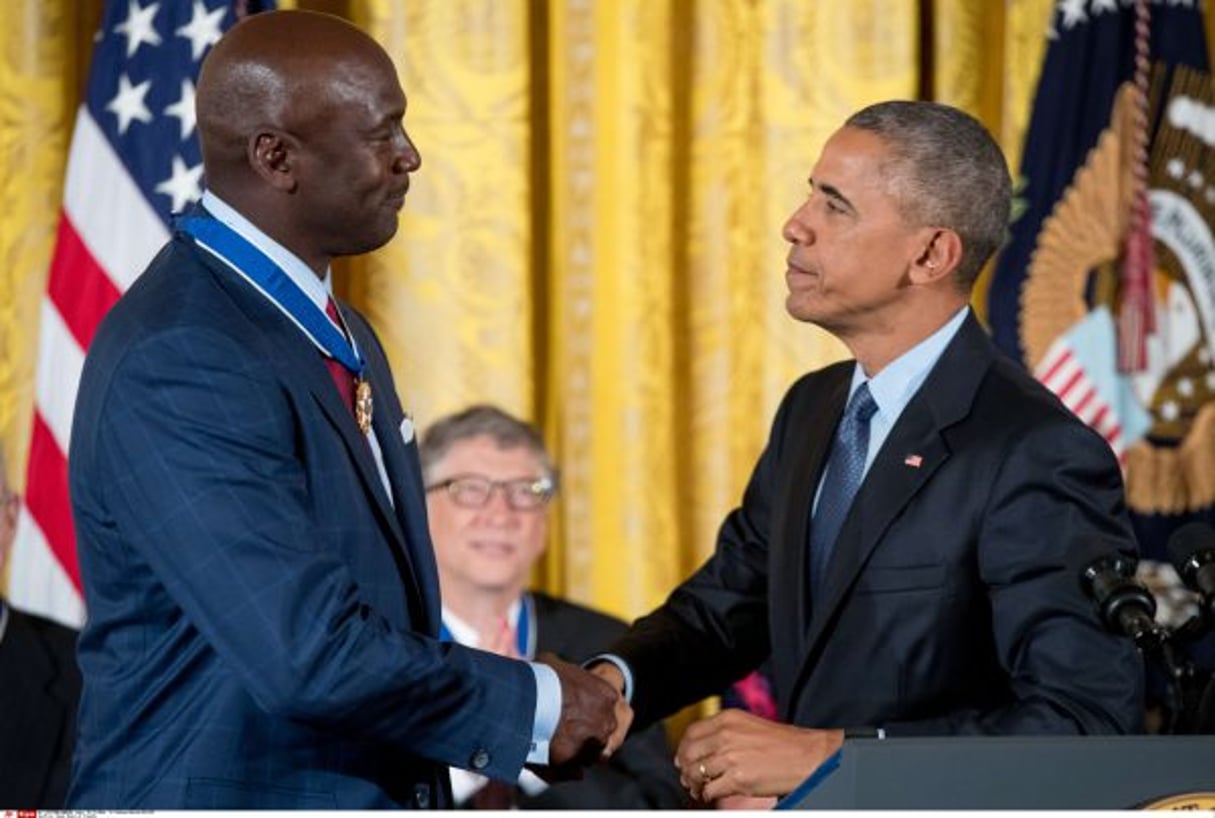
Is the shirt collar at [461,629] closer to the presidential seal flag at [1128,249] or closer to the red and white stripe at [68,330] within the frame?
the red and white stripe at [68,330]

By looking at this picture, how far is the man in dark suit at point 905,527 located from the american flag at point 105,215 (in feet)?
7.04

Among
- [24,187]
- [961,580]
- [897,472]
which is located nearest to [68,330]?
[24,187]

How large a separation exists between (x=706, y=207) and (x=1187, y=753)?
3.34 metres

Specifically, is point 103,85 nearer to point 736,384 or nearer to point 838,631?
point 736,384

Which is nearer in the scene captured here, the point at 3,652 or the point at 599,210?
the point at 3,652

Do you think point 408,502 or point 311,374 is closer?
point 311,374

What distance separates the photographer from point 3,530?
183 inches

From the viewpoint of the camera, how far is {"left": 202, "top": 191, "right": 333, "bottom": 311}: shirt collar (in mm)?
2463

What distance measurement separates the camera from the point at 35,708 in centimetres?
443

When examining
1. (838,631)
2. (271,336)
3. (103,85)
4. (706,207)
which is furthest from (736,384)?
(271,336)

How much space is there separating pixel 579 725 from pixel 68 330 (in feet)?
8.67

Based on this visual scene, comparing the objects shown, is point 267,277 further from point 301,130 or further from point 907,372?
point 907,372

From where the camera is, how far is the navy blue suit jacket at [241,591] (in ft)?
7.44

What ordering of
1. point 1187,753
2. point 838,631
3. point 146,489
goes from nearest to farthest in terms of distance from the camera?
point 1187,753, point 146,489, point 838,631
